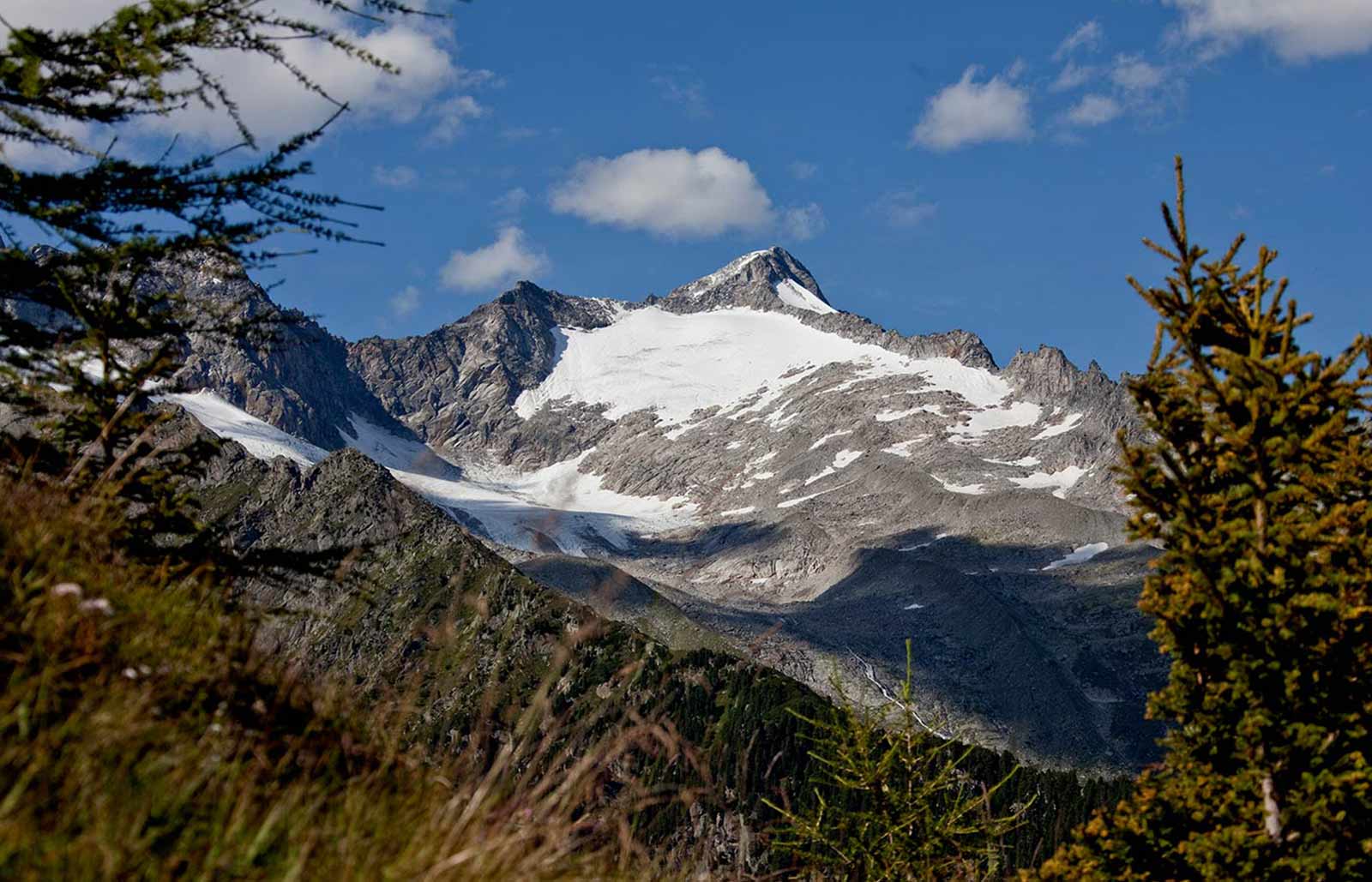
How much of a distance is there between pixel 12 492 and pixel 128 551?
5.15 ft

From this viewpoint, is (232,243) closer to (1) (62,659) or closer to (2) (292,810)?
(1) (62,659)

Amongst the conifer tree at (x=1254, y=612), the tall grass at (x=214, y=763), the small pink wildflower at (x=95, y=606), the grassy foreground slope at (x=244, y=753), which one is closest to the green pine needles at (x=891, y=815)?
the conifer tree at (x=1254, y=612)

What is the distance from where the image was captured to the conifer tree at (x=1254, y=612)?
10.5 m

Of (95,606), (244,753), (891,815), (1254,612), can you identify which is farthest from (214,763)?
(891,815)

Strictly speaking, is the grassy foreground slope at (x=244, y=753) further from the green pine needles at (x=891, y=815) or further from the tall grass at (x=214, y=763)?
the green pine needles at (x=891, y=815)

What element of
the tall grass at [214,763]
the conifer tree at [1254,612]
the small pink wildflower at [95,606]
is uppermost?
the conifer tree at [1254,612]

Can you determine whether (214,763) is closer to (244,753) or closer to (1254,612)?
(244,753)

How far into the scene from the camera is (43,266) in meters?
8.99

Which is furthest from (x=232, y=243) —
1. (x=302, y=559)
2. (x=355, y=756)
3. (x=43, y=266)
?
(x=355, y=756)

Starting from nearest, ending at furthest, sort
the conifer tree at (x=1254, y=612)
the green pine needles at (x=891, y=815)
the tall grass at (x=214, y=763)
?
the tall grass at (x=214, y=763), the conifer tree at (x=1254, y=612), the green pine needles at (x=891, y=815)

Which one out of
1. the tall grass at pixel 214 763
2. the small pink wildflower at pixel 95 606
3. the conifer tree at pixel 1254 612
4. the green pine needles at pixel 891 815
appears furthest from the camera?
the green pine needles at pixel 891 815

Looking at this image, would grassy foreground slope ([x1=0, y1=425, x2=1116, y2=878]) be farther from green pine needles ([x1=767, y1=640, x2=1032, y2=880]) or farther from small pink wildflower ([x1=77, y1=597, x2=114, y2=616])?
green pine needles ([x1=767, y1=640, x2=1032, y2=880])

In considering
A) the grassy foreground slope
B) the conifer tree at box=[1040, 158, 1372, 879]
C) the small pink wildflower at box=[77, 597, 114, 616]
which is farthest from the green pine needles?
the small pink wildflower at box=[77, 597, 114, 616]

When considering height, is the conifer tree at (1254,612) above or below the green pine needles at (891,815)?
above
